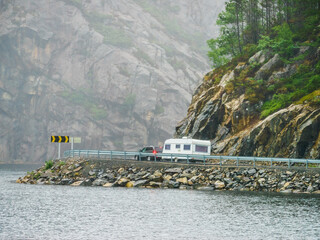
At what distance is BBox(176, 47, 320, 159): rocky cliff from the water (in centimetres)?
987

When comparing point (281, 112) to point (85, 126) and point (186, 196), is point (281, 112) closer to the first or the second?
point (186, 196)

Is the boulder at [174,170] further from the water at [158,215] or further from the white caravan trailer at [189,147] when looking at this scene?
the water at [158,215]

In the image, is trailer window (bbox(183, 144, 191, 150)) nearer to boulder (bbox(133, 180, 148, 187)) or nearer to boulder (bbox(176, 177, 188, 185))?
boulder (bbox(176, 177, 188, 185))

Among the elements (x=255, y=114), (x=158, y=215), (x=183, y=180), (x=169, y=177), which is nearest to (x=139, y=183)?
(x=169, y=177)

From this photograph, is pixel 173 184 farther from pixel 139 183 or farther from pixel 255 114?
pixel 255 114

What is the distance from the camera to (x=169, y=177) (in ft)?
166

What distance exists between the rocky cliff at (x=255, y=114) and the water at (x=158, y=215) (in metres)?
9.87

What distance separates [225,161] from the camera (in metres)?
53.9

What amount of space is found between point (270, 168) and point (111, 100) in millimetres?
150228

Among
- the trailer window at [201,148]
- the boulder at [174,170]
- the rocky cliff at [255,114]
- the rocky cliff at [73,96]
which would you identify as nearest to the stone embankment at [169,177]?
the boulder at [174,170]

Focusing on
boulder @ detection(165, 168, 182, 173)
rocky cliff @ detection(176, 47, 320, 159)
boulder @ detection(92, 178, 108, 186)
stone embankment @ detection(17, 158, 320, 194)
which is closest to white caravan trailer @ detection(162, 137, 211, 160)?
rocky cliff @ detection(176, 47, 320, 159)

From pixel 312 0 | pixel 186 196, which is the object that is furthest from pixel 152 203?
pixel 312 0

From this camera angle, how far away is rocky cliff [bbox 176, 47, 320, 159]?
48.5m

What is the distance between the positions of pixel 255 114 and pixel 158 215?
3218 centimetres
